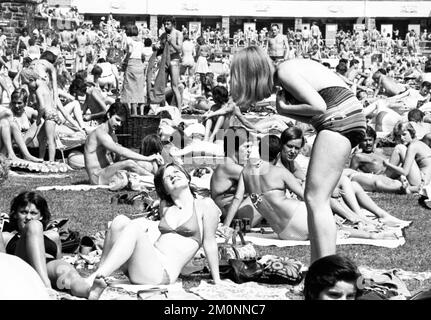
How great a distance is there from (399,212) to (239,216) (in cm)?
175

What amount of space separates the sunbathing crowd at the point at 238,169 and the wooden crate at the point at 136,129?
0.15 meters

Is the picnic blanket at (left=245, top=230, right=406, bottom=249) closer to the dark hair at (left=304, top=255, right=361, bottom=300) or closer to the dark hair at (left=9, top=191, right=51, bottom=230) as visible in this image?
the dark hair at (left=9, top=191, right=51, bottom=230)

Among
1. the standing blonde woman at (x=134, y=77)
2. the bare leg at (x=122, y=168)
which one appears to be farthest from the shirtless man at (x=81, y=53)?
the bare leg at (x=122, y=168)

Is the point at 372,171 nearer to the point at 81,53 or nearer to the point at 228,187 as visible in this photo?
the point at 228,187

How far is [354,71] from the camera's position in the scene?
1952 centimetres

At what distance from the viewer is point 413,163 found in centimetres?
984

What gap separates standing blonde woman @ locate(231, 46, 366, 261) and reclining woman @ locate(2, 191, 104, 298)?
4.04 ft

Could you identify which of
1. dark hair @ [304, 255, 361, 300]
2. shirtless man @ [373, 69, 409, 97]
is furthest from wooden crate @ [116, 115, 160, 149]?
dark hair @ [304, 255, 361, 300]

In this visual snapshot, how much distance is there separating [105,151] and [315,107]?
5.22 m

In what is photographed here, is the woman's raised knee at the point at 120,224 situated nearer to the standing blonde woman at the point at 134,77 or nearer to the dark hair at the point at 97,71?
the standing blonde woman at the point at 134,77

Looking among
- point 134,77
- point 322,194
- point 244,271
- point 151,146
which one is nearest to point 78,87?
point 134,77

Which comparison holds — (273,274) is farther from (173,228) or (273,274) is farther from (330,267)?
(330,267)

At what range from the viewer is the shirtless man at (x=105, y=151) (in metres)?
9.95
